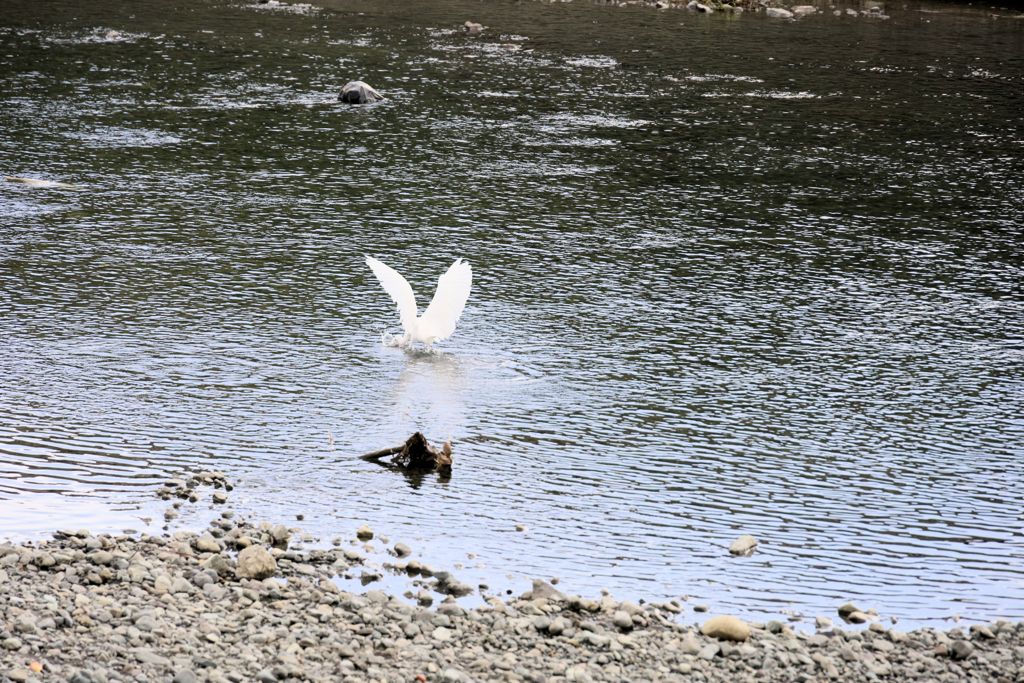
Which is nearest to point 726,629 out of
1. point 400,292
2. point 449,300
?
point 449,300

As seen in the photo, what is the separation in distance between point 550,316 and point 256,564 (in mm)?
7651

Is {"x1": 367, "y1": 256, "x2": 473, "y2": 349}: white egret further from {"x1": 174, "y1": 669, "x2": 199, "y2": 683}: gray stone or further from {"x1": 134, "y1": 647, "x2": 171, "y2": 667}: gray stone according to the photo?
{"x1": 174, "y1": 669, "x2": 199, "y2": 683}: gray stone

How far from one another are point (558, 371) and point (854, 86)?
20872 mm

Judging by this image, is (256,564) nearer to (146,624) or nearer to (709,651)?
(146,624)

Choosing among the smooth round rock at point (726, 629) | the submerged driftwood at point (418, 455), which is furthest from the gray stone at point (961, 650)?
the submerged driftwood at point (418, 455)

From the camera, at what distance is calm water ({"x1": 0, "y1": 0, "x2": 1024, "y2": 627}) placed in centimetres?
1050

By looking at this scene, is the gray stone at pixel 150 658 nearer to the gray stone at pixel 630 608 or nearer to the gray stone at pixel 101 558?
the gray stone at pixel 101 558

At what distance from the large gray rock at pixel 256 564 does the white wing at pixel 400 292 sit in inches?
220

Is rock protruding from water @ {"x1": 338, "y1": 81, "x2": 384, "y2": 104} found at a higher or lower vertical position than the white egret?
higher

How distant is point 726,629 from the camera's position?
28.0 ft

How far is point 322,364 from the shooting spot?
14.0 meters

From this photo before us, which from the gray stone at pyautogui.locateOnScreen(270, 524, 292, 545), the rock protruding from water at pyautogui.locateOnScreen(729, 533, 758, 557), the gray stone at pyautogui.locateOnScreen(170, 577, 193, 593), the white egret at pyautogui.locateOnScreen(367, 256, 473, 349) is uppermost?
the white egret at pyautogui.locateOnScreen(367, 256, 473, 349)

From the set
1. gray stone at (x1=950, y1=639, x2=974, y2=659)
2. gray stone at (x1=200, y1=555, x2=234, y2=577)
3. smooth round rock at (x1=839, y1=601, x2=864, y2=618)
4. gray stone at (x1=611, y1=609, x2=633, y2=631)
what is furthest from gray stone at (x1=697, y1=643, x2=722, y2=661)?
gray stone at (x1=200, y1=555, x2=234, y2=577)

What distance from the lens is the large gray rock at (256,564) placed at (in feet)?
29.1
